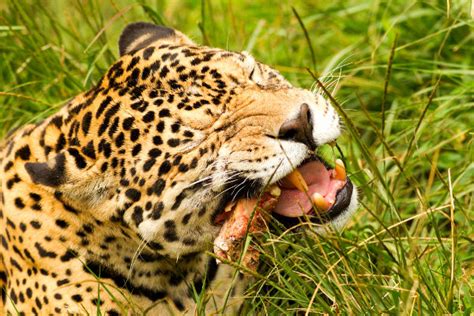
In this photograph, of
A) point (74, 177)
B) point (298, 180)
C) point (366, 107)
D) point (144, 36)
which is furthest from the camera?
point (366, 107)

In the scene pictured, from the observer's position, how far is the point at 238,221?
522cm

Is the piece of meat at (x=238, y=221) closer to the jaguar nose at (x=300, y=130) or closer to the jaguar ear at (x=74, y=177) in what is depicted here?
the jaguar nose at (x=300, y=130)

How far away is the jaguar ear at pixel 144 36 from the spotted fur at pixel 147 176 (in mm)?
419

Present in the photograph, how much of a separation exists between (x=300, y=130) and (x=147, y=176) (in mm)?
767

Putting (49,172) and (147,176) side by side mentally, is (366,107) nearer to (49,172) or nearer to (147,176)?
(147,176)

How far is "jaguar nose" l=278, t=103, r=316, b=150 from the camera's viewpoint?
4988 mm

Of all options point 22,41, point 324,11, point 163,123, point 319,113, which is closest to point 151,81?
point 163,123

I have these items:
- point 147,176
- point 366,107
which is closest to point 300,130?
point 147,176

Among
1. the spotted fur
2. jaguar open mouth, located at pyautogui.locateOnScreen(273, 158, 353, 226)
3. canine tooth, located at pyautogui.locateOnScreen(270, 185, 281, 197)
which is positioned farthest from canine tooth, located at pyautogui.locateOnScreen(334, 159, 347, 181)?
canine tooth, located at pyautogui.locateOnScreen(270, 185, 281, 197)

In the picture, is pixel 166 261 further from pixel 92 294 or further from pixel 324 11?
pixel 324 11

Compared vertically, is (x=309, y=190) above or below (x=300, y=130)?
below

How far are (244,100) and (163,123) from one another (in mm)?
402

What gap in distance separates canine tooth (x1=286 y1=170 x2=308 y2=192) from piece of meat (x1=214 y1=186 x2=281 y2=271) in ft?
0.29

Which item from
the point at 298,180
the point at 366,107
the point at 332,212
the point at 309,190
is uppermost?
the point at 298,180
